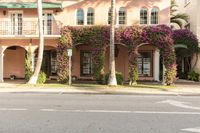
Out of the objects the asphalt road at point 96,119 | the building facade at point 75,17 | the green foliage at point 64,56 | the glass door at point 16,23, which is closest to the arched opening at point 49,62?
the building facade at point 75,17

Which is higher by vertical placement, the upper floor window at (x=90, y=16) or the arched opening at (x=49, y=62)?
the upper floor window at (x=90, y=16)

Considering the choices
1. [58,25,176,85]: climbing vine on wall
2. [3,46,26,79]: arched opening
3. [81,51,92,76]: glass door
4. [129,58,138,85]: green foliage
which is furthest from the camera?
[3,46,26,79]: arched opening

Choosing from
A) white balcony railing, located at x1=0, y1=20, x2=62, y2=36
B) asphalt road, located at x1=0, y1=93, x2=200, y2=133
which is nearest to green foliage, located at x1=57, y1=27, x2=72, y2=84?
white balcony railing, located at x1=0, y1=20, x2=62, y2=36

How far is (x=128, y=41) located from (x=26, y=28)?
862cm

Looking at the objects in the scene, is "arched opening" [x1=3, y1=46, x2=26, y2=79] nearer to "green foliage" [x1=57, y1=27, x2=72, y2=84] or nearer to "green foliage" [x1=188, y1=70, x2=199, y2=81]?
"green foliage" [x1=57, y1=27, x2=72, y2=84]

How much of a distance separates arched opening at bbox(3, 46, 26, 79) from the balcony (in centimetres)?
282

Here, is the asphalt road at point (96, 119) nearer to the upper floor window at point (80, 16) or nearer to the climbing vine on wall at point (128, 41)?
the climbing vine on wall at point (128, 41)

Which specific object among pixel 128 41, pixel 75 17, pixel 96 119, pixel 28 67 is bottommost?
pixel 96 119

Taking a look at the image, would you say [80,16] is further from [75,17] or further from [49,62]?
[49,62]

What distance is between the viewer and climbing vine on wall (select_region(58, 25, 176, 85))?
25.2 meters

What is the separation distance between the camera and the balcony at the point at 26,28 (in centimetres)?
2789

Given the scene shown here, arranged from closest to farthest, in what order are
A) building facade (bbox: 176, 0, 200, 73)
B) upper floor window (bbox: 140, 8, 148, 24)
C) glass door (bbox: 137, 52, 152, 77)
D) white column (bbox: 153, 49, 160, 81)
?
upper floor window (bbox: 140, 8, 148, 24) → white column (bbox: 153, 49, 160, 81) → glass door (bbox: 137, 52, 152, 77) → building facade (bbox: 176, 0, 200, 73)

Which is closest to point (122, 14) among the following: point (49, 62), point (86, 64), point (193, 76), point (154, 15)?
point (154, 15)

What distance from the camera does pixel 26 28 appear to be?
2847 cm
